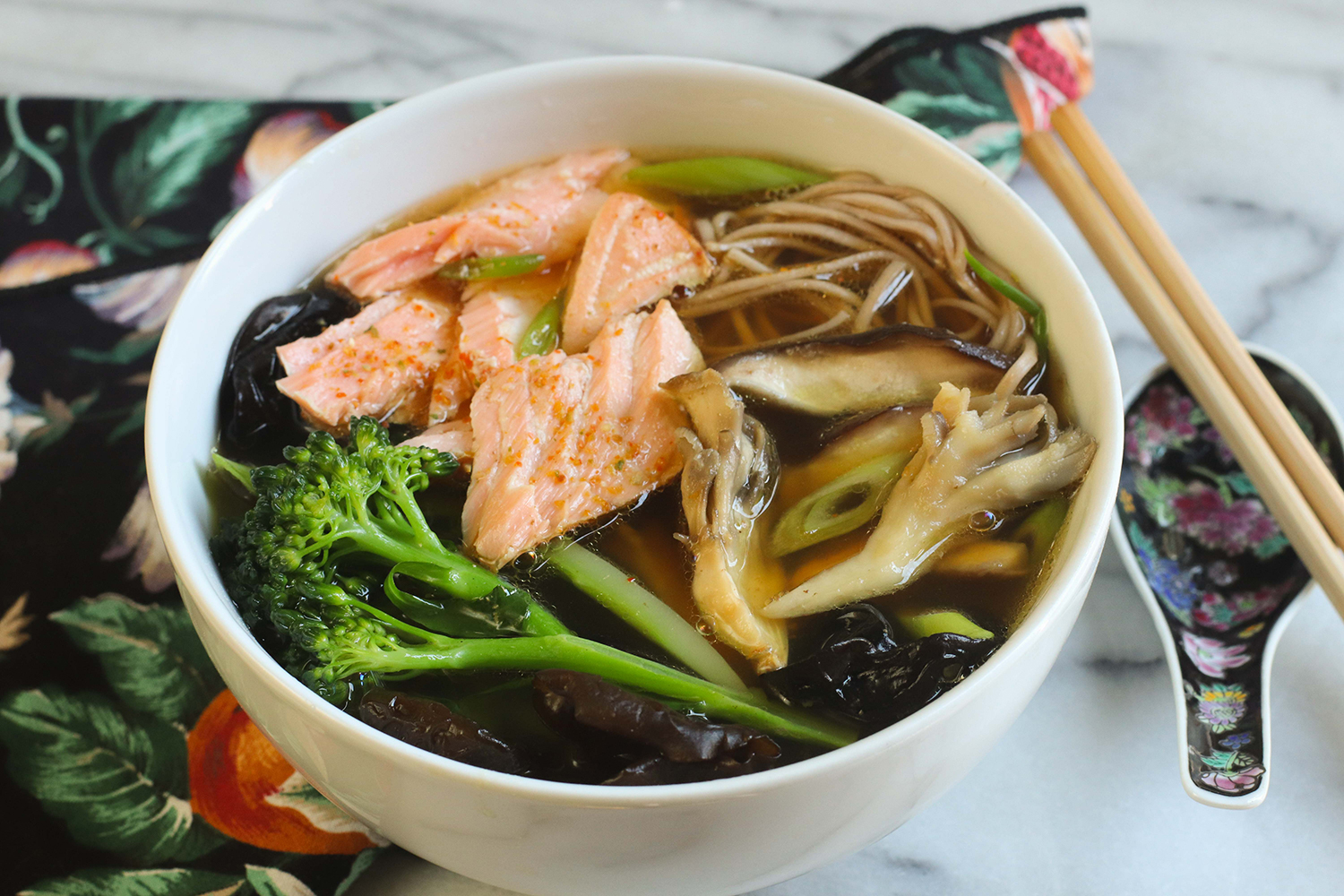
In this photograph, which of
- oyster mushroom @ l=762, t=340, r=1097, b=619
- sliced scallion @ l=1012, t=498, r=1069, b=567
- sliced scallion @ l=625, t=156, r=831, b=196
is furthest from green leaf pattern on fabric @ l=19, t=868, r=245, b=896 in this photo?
sliced scallion @ l=625, t=156, r=831, b=196

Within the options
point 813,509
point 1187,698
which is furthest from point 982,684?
point 1187,698

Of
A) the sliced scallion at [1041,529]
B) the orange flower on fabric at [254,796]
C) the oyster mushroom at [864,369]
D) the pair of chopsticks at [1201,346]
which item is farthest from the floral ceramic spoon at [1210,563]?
the orange flower on fabric at [254,796]

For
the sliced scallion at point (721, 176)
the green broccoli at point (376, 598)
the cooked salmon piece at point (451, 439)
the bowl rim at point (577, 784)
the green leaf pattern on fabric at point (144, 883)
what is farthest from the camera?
the sliced scallion at point (721, 176)

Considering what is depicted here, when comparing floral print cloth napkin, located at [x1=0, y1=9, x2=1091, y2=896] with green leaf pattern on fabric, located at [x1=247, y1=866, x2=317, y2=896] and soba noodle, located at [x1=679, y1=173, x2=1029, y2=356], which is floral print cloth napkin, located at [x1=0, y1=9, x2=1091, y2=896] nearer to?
green leaf pattern on fabric, located at [x1=247, y1=866, x2=317, y2=896]

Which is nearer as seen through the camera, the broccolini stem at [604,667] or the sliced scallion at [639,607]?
the broccolini stem at [604,667]

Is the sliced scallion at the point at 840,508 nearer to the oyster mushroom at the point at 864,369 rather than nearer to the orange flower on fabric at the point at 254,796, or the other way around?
the oyster mushroom at the point at 864,369

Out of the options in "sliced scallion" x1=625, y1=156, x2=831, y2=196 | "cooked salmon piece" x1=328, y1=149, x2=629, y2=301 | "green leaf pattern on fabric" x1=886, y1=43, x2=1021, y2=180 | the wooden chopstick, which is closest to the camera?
the wooden chopstick

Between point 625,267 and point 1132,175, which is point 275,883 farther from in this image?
point 1132,175
